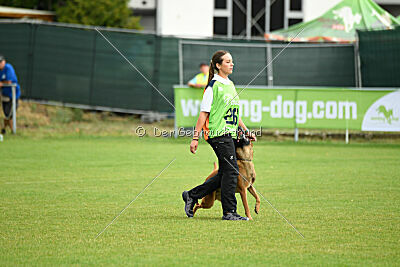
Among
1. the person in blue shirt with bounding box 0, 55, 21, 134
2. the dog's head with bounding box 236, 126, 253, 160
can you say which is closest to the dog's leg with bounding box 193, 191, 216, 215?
the dog's head with bounding box 236, 126, 253, 160

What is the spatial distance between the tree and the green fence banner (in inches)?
498

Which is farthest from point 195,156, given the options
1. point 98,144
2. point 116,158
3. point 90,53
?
point 90,53

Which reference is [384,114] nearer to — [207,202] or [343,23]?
[343,23]

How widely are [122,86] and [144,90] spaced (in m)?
0.78

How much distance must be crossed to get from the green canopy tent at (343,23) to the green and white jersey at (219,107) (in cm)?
1744

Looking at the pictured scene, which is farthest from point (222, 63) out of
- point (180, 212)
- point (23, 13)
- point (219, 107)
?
point (23, 13)

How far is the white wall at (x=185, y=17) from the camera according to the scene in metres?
34.8

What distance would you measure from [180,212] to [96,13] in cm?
2395

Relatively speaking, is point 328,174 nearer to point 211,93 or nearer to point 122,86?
point 211,93

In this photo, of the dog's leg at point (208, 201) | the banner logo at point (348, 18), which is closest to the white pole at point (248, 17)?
the banner logo at point (348, 18)

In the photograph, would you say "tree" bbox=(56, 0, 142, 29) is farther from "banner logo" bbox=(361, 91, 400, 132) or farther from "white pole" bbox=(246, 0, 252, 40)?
"banner logo" bbox=(361, 91, 400, 132)

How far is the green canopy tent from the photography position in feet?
84.4

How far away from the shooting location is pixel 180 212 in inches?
373

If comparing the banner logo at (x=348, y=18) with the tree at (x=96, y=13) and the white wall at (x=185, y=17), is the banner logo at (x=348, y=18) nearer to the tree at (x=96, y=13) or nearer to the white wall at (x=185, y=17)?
the white wall at (x=185, y=17)
